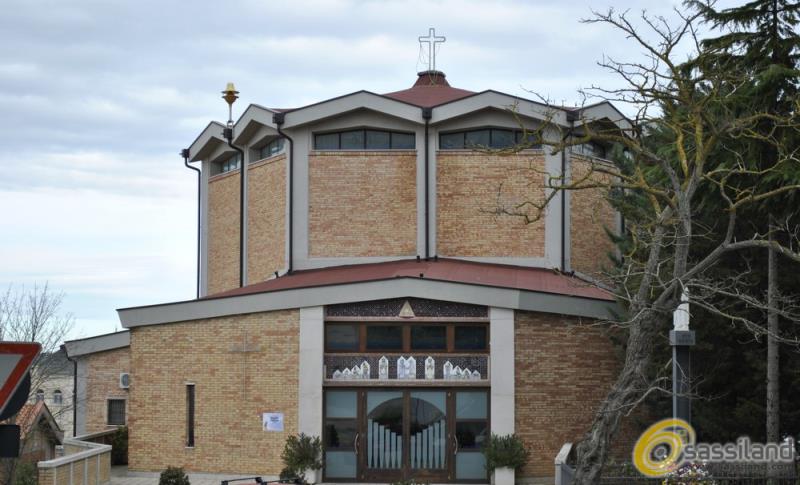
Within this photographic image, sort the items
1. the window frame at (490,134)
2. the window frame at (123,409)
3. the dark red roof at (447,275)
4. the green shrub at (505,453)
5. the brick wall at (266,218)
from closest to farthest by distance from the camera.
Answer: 1. the green shrub at (505,453)
2. the dark red roof at (447,275)
3. the window frame at (490,134)
4. the brick wall at (266,218)
5. the window frame at (123,409)

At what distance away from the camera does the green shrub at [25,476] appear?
2412 centimetres

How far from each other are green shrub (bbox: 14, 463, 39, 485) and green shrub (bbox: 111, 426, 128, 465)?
6.28 meters

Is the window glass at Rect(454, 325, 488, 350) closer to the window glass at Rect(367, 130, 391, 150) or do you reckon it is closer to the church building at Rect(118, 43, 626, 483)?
the church building at Rect(118, 43, 626, 483)

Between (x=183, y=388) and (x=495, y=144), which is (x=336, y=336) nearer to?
(x=183, y=388)

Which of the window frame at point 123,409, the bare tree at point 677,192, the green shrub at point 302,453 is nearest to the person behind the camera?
the bare tree at point 677,192

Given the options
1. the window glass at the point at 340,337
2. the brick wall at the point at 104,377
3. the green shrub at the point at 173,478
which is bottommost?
the green shrub at the point at 173,478

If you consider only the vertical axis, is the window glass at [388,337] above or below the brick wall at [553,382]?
above

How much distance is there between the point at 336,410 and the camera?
27406 mm

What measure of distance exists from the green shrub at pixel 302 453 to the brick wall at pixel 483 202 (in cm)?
882

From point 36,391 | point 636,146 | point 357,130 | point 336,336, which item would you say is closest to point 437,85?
point 357,130

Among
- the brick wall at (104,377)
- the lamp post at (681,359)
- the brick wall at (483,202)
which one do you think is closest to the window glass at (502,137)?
the brick wall at (483,202)

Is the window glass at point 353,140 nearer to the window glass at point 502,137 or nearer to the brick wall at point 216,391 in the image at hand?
the window glass at point 502,137

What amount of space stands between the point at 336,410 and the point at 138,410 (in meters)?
5.41

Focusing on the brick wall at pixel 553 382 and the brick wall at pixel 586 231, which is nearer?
the brick wall at pixel 553 382
